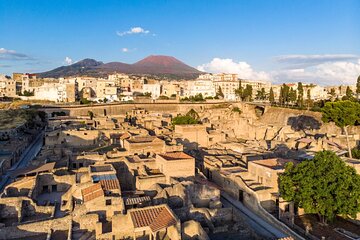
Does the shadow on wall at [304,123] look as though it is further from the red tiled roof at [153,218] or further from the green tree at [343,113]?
the red tiled roof at [153,218]

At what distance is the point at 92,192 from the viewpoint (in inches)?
590

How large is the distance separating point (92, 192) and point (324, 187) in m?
11.6

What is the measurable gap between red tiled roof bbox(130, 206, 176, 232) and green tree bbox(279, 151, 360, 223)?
7.06 metres

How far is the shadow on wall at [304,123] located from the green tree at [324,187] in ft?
115

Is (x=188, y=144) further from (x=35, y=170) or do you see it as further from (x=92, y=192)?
(x=92, y=192)

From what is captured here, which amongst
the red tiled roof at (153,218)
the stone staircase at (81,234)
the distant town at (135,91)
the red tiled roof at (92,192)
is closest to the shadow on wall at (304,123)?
the distant town at (135,91)

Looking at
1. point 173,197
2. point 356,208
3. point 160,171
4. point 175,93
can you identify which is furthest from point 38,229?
point 175,93

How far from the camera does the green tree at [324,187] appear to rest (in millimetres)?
15484

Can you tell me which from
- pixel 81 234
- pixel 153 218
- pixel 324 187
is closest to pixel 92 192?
pixel 81 234

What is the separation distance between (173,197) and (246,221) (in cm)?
392

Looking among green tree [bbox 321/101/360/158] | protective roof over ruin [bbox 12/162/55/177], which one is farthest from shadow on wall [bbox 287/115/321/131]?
protective roof over ruin [bbox 12/162/55/177]

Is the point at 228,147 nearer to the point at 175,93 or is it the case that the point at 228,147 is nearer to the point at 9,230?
the point at 9,230

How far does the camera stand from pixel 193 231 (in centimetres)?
1259

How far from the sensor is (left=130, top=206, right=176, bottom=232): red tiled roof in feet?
→ 40.4
